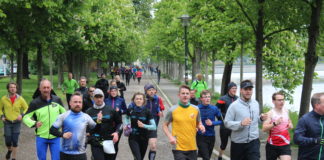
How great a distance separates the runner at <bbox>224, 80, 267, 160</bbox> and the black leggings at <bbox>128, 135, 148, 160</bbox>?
6.90ft

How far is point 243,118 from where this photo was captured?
7340 millimetres

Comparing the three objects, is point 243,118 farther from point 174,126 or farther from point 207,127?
point 207,127

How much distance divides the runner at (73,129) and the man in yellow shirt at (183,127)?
1.28 m

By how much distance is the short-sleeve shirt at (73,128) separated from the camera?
6.89 meters

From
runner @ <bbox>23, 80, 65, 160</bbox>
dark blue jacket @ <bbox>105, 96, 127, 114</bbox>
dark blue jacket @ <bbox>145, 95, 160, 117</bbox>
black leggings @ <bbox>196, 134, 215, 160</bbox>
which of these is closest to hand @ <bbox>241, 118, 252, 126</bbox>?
black leggings @ <bbox>196, 134, 215, 160</bbox>

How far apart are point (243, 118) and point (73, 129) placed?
2.50 metres

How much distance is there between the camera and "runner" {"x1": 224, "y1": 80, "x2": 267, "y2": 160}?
7.34 meters

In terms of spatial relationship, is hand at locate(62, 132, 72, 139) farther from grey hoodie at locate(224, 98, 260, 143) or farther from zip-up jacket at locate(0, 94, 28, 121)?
zip-up jacket at locate(0, 94, 28, 121)

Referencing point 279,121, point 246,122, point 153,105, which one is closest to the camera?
point 246,122

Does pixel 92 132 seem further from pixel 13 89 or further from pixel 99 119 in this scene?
→ pixel 13 89

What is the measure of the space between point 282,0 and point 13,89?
25.7 feet

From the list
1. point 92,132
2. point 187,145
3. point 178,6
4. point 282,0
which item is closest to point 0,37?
point 282,0

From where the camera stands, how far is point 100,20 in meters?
32.9

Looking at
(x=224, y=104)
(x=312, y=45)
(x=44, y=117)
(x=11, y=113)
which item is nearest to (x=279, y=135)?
(x=224, y=104)
